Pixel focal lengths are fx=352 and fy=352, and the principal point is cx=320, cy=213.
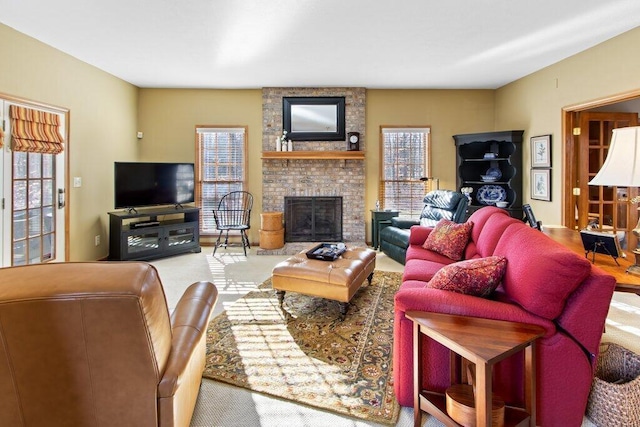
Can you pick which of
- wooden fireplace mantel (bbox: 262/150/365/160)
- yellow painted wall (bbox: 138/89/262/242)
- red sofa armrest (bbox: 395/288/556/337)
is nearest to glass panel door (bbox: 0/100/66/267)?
yellow painted wall (bbox: 138/89/262/242)

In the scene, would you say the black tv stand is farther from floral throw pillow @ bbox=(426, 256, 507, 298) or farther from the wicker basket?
the wicker basket

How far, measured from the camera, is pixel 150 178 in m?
5.43

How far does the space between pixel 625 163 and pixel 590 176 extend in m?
3.36

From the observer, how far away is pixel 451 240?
345 cm

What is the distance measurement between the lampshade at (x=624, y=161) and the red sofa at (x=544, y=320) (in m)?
0.52

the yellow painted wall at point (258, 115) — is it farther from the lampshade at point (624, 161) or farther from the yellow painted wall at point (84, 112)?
the lampshade at point (624, 161)

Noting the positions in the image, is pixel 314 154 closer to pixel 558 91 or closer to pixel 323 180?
pixel 323 180

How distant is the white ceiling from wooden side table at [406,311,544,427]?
2.77 m

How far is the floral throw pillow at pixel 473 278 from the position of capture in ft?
6.08

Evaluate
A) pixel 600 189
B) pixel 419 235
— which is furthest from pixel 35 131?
pixel 600 189

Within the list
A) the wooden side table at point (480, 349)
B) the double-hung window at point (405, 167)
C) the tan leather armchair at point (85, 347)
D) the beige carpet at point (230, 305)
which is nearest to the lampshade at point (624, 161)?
the wooden side table at point (480, 349)

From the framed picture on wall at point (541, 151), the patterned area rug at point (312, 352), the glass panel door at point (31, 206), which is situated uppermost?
the framed picture on wall at point (541, 151)

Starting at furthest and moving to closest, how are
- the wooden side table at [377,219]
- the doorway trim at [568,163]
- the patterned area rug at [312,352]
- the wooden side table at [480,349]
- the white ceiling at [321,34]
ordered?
1. the wooden side table at [377,219]
2. the doorway trim at [568,163]
3. the white ceiling at [321,34]
4. the patterned area rug at [312,352]
5. the wooden side table at [480,349]

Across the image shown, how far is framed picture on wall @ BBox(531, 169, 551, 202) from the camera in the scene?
493 cm
